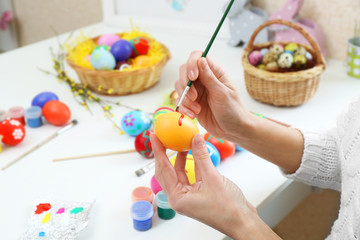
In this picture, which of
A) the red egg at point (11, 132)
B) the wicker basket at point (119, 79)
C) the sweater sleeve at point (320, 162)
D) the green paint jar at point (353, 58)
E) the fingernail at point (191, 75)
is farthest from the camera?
the green paint jar at point (353, 58)

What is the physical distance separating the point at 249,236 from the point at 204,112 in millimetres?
318

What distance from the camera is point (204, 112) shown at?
0.94m

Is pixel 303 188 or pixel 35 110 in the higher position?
pixel 35 110

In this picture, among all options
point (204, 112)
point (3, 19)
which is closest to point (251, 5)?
point (204, 112)

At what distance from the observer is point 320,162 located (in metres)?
0.96

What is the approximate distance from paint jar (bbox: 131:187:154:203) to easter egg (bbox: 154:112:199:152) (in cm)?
14

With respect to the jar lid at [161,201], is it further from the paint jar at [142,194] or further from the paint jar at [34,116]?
the paint jar at [34,116]

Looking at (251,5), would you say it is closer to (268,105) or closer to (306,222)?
(268,105)

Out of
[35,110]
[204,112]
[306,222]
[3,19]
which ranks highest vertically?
[204,112]

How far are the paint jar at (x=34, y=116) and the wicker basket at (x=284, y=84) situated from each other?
63cm

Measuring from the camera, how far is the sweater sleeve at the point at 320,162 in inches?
37.6

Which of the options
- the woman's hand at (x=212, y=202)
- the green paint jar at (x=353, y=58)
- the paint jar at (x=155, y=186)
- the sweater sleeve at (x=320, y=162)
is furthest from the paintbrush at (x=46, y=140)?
the green paint jar at (x=353, y=58)

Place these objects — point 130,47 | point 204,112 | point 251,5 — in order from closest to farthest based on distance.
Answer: point 204,112, point 130,47, point 251,5

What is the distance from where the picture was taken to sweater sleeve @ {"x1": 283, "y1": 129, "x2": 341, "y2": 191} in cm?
96
